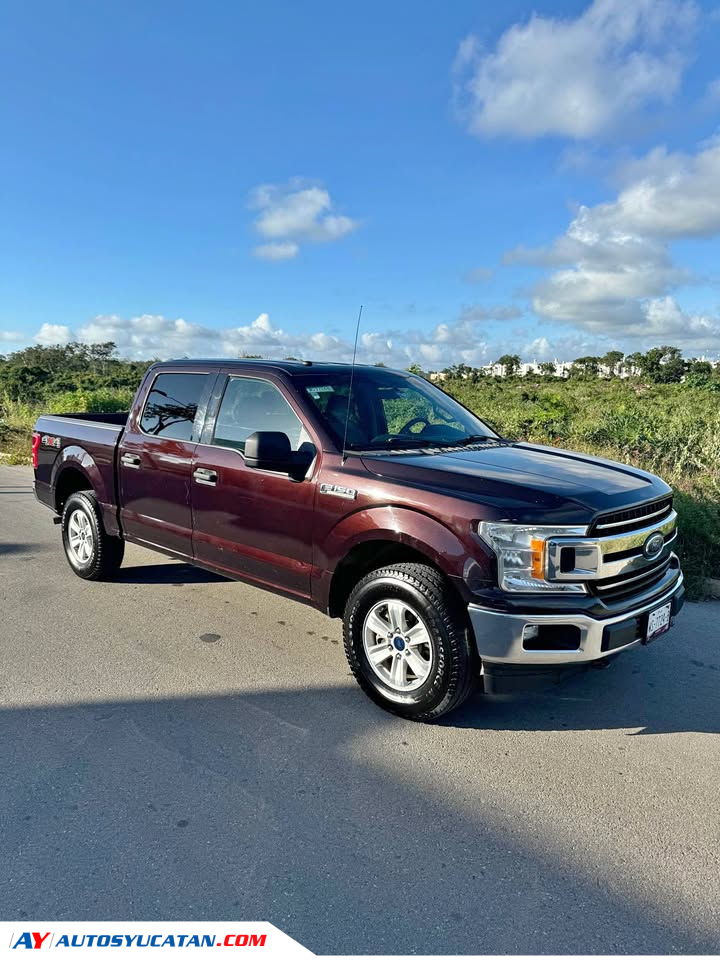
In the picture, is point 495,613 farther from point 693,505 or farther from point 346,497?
point 693,505

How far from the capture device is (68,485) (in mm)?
6234

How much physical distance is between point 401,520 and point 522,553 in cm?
65

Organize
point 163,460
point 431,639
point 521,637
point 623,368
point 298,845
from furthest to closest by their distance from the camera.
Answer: point 623,368 < point 163,460 < point 431,639 < point 521,637 < point 298,845

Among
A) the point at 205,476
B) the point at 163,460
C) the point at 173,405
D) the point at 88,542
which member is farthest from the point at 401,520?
the point at 88,542

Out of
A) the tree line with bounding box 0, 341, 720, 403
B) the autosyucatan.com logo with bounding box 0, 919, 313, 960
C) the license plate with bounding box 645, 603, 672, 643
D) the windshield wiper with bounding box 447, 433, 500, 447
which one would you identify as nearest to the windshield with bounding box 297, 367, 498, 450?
the windshield wiper with bounding box 447, 433, 500, 447

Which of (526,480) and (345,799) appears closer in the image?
(345,799)

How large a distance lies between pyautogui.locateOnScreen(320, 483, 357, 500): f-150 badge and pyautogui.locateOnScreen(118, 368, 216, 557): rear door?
4.25 ft

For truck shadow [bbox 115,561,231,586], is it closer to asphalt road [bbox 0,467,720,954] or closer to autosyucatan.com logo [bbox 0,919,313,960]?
asphalt road [bbox 0,467,720,954]

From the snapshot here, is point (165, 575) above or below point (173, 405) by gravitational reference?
below

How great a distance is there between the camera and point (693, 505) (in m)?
6.68

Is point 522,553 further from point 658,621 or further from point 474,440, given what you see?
point 474,440

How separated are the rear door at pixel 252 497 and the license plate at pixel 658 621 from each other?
188 cm

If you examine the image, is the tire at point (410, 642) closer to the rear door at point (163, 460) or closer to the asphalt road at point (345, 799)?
the asphalt road at point (345, 799)

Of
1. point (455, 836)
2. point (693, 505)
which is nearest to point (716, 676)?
point (455, 836)
